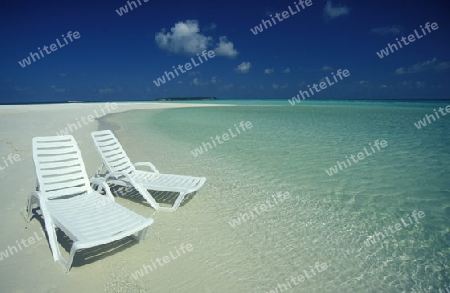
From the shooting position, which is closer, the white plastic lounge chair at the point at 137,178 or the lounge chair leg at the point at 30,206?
the lounge chair leg at the point at 30,206

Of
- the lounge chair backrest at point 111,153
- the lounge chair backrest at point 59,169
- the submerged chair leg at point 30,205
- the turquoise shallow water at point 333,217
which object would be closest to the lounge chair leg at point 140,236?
the turquoise shallow water at point 333,217

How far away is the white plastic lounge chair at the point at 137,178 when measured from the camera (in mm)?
4332

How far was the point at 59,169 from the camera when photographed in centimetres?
432

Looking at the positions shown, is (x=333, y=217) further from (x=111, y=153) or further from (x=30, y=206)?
(x=30, y=206)

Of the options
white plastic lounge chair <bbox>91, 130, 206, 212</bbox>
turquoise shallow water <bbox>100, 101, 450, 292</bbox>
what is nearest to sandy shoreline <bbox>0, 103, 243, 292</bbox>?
white plastic lounge chair <bbox>91, 130, 206, 212</bbox>

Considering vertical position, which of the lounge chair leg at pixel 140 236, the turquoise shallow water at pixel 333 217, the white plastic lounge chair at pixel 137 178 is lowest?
the turquoise shallow water at pixel 333 217

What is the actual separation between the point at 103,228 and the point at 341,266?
105 inches

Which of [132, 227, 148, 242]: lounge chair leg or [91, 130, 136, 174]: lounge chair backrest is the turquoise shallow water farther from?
[91, 130, 136, 174]: lounge chair backrest

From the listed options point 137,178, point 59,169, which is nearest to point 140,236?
point 137,178

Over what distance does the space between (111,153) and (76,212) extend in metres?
1.98

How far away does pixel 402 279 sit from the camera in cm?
285

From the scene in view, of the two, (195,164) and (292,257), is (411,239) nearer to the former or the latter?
(292,257)

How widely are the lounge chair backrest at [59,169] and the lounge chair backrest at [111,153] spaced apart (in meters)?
0.46

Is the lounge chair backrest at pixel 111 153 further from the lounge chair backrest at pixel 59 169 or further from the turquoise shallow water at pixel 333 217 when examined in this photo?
the turquoise shallow water at pixel 333 217
